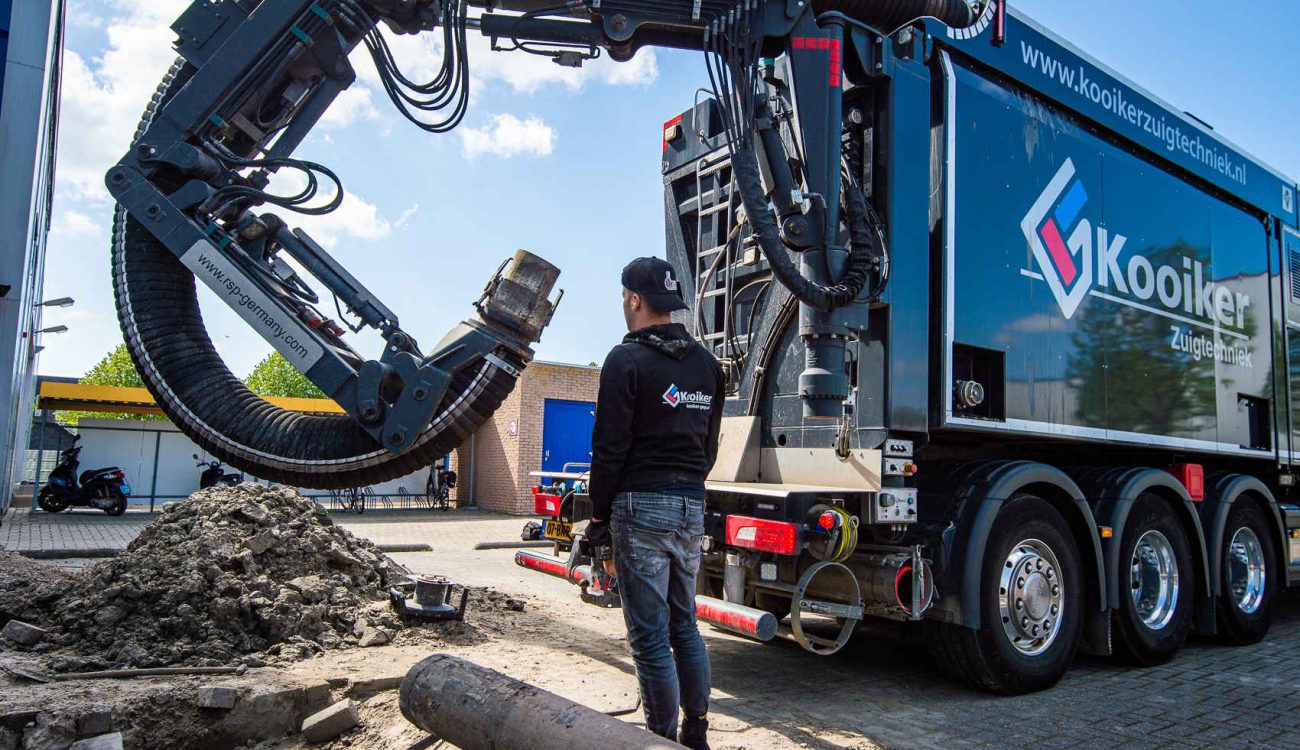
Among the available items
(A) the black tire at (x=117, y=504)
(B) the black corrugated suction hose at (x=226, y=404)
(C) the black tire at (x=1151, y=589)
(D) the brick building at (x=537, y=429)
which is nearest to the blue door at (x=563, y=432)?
(D) the brick building at (x=537, y=429)

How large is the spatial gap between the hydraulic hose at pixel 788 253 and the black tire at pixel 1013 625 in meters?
1.65

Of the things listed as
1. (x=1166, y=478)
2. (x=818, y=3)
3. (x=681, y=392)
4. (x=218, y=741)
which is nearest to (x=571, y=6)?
(x=818, y=3)

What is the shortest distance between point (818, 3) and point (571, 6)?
156cm

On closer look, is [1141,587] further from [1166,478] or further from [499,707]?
[499,707]

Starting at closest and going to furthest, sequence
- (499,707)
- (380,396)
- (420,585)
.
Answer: (499,707), (380,396), (420,585)

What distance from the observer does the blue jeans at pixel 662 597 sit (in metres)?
3.49

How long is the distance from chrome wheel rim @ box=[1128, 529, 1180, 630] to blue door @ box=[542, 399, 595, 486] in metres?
14.8

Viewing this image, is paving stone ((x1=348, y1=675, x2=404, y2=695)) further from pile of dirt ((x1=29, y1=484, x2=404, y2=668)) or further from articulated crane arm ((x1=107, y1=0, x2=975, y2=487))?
articulated crane arm ((x1=107, y1=0, x2=975, y2=487))

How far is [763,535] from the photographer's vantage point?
477 centimetres

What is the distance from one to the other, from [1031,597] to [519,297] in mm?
3650

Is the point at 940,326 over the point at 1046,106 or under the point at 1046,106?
under

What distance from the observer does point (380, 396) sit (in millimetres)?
3668

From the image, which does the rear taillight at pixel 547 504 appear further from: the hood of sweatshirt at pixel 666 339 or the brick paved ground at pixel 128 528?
the brick paved ground at pixel 128 528

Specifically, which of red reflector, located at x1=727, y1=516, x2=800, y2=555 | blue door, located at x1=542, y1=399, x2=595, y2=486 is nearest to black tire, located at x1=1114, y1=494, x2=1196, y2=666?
red reflector, located at x1=727, y1=516, x2=800, y2=555
